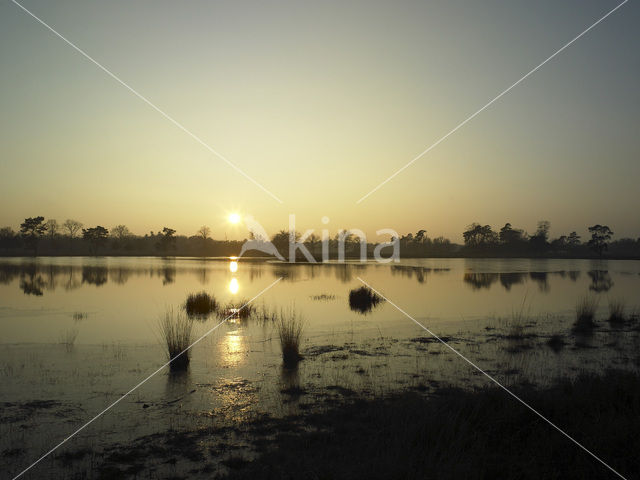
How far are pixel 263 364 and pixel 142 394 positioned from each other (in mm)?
3050

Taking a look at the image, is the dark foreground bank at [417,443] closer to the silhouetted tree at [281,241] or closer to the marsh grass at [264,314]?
the marsh grass at [264,314]

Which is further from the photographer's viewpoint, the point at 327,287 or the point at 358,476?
the point at 327,287

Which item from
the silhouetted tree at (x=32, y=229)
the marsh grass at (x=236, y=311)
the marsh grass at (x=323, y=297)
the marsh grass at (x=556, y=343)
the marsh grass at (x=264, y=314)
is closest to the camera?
the marsh grass at (x=556, y=343)

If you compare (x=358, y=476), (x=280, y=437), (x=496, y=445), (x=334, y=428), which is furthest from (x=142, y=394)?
(x=496, y=445)

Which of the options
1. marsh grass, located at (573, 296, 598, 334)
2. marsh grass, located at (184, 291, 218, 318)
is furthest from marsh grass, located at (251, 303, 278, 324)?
marsh grass, located at (573, 296, 598, 334)

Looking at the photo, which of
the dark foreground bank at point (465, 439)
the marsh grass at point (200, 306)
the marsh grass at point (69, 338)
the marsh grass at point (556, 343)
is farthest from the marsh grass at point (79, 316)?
the marsh grass at point (556, 343)

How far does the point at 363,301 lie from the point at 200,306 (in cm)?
800

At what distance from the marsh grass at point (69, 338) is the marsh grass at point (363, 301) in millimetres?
11350

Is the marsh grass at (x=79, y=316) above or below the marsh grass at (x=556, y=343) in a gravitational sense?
above

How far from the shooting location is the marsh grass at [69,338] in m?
12.5

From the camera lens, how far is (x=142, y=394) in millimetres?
8352

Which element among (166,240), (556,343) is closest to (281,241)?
(166,240)

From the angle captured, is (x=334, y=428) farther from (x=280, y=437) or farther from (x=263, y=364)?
(x=263, y=364)

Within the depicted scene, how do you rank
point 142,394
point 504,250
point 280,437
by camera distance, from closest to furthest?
point 280,437, point 142,394, point 504,250
